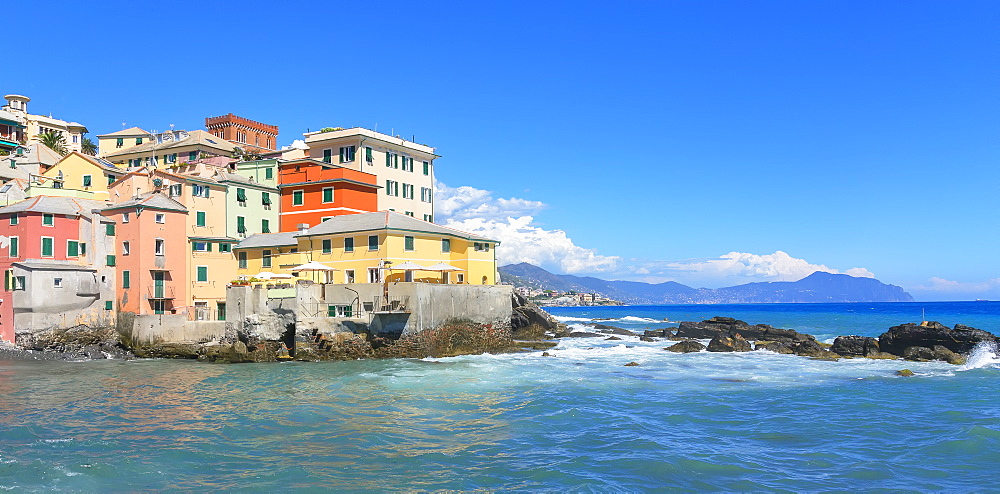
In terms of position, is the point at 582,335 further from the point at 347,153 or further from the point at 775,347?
the point at 347,153

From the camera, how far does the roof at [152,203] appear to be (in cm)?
5331

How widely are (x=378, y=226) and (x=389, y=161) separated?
21.3 meters

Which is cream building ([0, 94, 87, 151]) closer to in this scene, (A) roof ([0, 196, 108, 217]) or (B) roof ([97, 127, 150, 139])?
(B) roof ([97, 127, 150, 139])

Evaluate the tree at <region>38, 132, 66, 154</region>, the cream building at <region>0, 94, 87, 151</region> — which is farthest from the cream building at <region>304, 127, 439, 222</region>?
the cream building at <region>0, 94, 87, 151</region>

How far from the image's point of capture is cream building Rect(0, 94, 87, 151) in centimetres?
11038

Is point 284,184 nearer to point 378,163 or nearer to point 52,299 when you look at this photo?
point 378,163

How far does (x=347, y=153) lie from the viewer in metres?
68.7

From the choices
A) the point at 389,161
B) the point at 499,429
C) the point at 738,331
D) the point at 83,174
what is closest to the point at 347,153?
the point at 389,161

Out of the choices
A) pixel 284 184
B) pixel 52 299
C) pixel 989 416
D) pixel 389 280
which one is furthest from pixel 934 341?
pixel 52 299

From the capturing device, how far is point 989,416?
1048 inches

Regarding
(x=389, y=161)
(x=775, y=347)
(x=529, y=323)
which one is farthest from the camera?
(x=389, y=161)

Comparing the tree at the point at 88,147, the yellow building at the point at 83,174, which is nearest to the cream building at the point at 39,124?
the tree at the point at 88,147

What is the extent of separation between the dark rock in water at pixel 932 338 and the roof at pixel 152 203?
5145cm

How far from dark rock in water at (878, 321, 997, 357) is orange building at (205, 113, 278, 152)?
299ft
